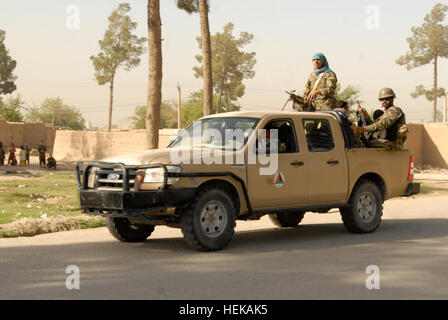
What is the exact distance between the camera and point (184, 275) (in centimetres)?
824

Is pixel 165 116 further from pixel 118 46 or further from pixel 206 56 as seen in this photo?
pixel 206 56

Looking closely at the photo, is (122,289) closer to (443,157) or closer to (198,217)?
(198,217)

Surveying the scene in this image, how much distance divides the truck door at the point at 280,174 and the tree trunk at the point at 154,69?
9392 millimetres

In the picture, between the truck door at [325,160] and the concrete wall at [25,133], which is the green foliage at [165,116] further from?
the truck door at [325,160]

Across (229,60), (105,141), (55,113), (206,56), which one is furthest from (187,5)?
(55,113)

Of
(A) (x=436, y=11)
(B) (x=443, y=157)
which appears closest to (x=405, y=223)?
(B) (x=443, y=157)

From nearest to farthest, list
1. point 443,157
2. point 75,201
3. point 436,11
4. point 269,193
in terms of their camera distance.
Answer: point 269,193 < point 75,201 < point 443,157 < point 436,11

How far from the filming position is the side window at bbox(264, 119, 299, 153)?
11.0 metres

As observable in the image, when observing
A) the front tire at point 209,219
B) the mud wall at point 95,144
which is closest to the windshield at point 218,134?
the front tire at point 209,219

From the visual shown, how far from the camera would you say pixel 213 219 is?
32.9 feet

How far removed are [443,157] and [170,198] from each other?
112 feet

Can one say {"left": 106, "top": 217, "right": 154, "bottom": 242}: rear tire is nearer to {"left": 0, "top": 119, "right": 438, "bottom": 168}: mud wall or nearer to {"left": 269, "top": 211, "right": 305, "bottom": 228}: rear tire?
{"left": 269, "top": 211, "right": 305, "bottom": 228}: rear tire

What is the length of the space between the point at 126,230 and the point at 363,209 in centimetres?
405

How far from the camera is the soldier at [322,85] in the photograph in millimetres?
13211
